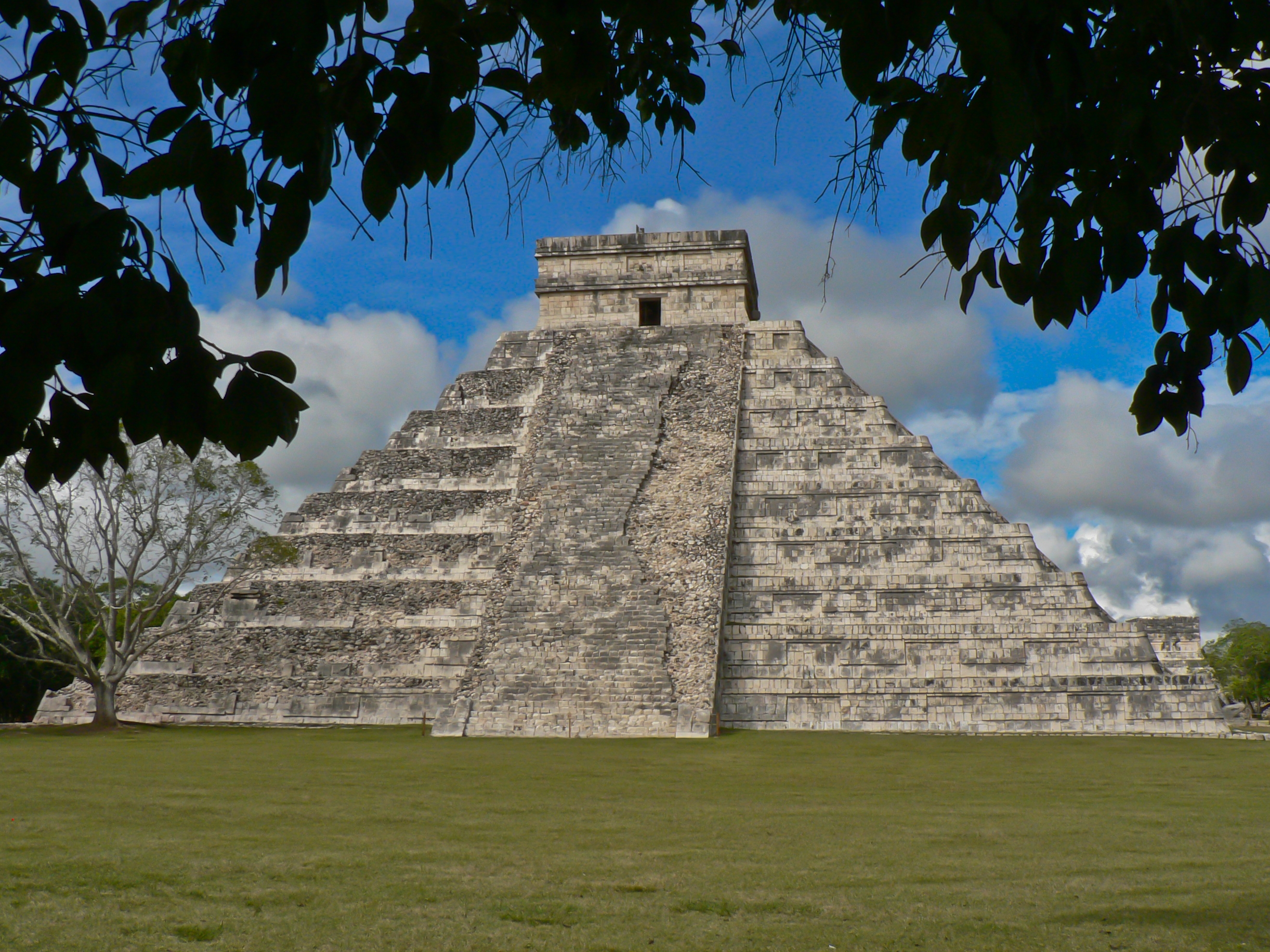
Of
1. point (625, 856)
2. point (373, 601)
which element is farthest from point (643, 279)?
point (625, 856)

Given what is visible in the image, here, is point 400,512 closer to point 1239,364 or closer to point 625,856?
point 625,856

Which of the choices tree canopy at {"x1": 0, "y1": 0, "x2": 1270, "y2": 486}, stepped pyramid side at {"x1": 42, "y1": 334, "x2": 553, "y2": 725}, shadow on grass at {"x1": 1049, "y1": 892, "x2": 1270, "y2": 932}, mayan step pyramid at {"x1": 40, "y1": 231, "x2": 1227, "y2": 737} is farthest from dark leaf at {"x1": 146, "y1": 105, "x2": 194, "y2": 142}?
stepped pyramid side at {"x1": 42, "y1": 334, "x2": 553, "y2": 725}

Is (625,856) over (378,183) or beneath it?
beneath

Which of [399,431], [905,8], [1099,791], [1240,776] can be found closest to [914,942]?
[905,8]

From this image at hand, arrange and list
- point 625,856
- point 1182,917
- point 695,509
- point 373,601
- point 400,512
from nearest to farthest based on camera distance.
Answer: point 1182,917 → point 625,856 → point 695,509 → point 373,601 → point 400,512

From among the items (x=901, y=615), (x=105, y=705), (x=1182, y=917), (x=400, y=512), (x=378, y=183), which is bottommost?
(x=1182, y=917)

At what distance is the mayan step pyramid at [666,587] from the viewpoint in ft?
48.3

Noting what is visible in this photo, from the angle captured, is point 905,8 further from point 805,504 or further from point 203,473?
point 203,473

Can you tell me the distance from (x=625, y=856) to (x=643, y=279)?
15.6m

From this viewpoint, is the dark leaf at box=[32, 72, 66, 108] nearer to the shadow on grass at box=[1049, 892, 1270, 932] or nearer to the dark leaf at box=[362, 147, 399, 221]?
the dark leaf at box=[362, 147, 399, 221]

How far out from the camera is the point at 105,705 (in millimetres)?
15570

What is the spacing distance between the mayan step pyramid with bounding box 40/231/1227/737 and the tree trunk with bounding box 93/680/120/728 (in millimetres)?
760

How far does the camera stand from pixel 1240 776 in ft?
31.9

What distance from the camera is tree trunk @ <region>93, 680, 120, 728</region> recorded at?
15477mm
